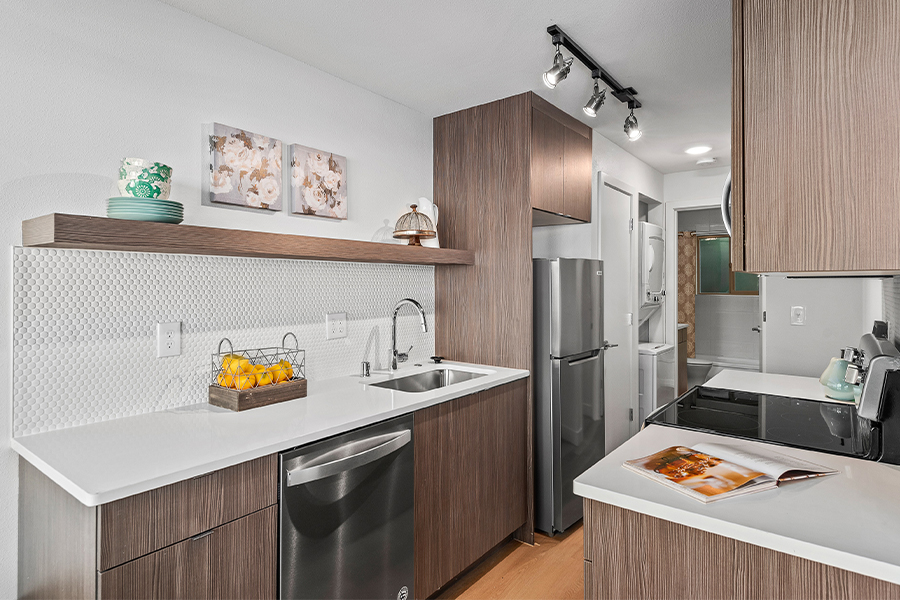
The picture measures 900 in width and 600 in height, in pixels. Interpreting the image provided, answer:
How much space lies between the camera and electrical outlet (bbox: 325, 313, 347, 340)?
2.40m

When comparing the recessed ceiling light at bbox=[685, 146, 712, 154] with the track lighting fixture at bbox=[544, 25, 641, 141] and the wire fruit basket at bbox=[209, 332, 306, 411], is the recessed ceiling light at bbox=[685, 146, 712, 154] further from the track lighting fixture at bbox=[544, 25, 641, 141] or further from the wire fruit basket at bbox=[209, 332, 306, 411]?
the wire fruit basket at bbox=[209, 332, 306, 411]

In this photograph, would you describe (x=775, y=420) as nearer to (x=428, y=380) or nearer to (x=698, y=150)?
(x=428, y=380)

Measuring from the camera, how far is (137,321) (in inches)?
68.7

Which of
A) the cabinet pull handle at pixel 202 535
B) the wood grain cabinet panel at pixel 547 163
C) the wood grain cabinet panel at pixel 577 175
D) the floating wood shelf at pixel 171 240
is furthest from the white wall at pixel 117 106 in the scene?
the wood grain cabinet panel at pixel 577 175

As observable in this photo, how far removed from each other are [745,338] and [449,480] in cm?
556

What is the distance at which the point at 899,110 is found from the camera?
940 millimetres

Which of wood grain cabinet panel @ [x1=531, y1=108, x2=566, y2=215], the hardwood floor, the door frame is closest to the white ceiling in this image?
wood grain cabinet panel @ [x1=531, y1=108, x2=566, y2=215]

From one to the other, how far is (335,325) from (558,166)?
1525 millimetres

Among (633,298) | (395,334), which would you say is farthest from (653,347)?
(395,334)

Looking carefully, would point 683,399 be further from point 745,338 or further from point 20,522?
point 745,338

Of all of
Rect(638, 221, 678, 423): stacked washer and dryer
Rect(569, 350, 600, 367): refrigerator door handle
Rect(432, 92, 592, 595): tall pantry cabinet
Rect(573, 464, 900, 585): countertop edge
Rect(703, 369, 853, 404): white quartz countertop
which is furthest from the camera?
Rect(638, 221, 678, 423): stacked washer and dryer

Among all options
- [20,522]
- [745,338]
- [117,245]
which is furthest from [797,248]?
[745,338]

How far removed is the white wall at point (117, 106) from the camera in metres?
1.50

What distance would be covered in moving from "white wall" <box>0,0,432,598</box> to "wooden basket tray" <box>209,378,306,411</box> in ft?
1.90
